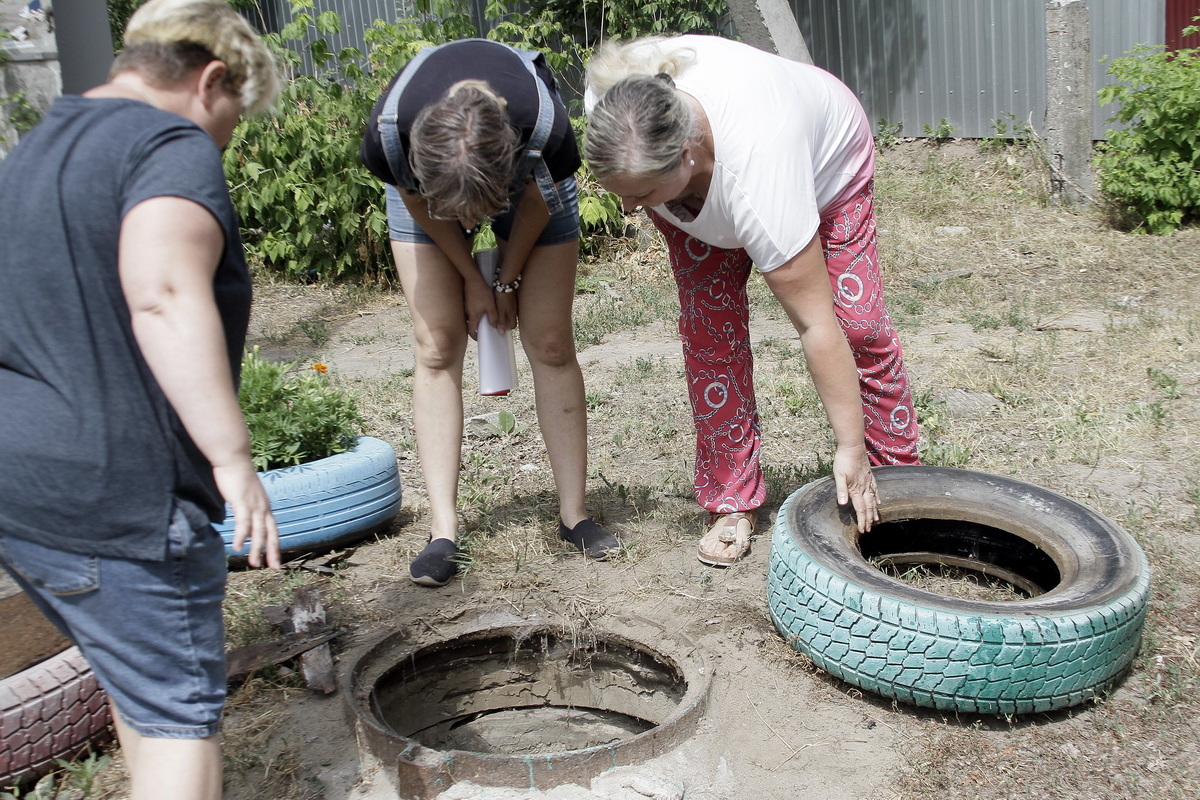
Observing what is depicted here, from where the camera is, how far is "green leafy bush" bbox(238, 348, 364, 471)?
145 inches

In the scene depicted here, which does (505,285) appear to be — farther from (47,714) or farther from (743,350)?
(47,714)

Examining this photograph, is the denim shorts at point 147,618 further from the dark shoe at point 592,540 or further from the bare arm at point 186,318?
the dark shoe at point 592,540

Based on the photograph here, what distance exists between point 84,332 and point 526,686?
204cm

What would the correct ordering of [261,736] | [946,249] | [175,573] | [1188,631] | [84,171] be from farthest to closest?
1. [946,249]
2. [1188,631]
3. [261,736]
4. [175,573]
5. [84,171]

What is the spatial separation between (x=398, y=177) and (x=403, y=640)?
1.38m

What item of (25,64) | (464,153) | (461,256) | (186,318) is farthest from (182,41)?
(25,64)

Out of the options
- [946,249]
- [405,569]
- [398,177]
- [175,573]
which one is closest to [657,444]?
[405,569]

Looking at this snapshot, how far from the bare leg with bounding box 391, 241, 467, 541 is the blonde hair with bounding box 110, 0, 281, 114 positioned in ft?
4.29

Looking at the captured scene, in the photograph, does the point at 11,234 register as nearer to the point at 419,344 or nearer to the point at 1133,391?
the point at 419,344

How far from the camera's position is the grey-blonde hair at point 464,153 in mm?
2512

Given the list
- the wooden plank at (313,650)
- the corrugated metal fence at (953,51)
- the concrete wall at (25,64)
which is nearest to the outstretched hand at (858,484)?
the wooden plank at (313,650)

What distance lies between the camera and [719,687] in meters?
2.83

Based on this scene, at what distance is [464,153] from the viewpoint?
2504 millimetres

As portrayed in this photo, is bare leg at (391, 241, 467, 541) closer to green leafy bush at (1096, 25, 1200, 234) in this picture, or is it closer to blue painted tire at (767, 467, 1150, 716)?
blue painted tire at (767, 467, 1150, 716)
